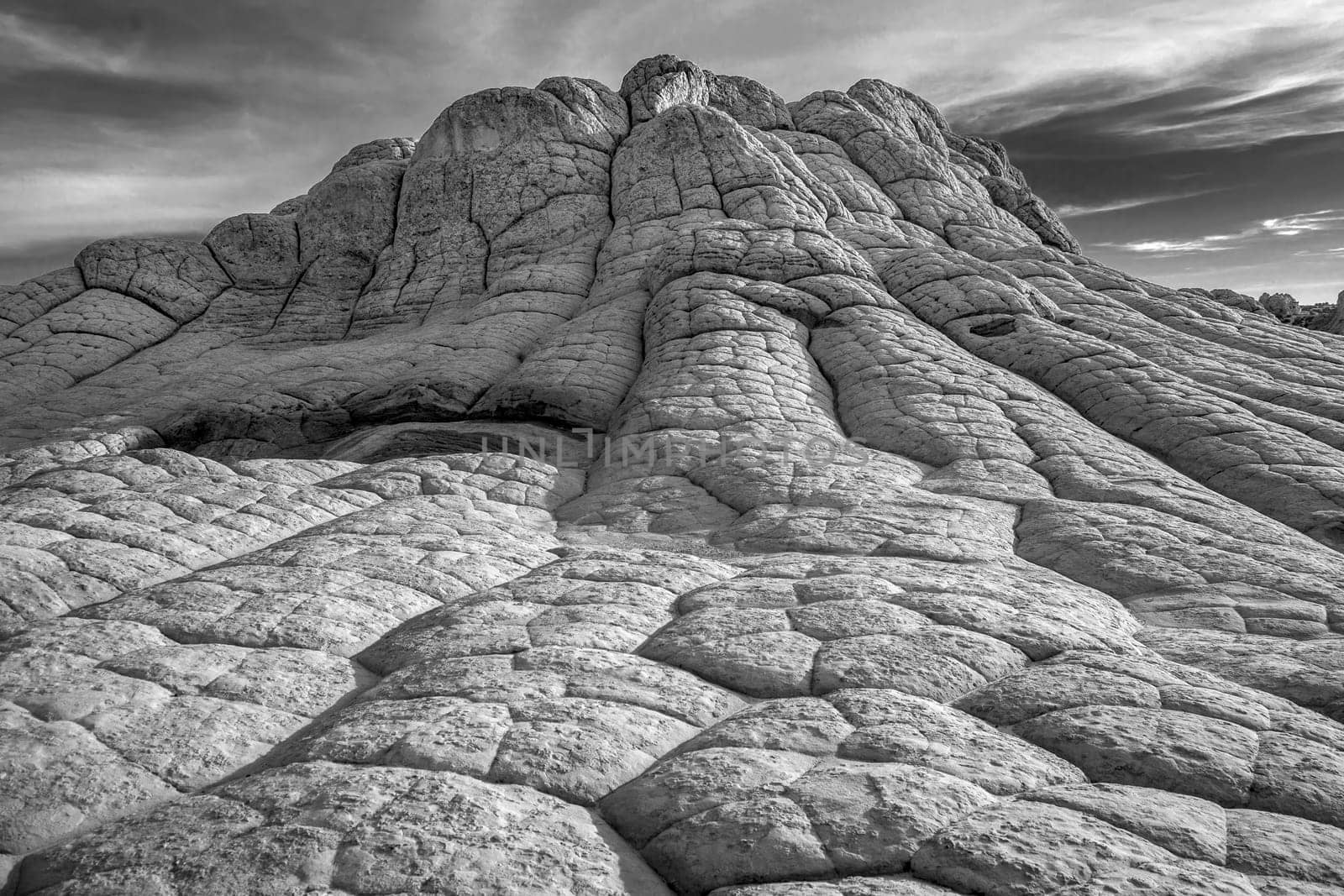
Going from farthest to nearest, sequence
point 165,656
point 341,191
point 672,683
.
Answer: point 341,191 < point 165,656 < point 672,683

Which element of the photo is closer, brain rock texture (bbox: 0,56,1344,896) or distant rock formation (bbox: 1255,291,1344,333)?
brain rock texture (bbox: 0,56,1344,896)

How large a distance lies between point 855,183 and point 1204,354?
1581 centimetres

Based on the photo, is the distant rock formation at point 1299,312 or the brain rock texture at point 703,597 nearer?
the brain rock texture at point 703,597

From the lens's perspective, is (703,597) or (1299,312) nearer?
(703,597)

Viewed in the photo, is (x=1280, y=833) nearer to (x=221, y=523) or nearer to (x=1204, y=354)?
(x=221, y=523)

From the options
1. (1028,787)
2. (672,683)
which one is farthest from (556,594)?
(1028,787)

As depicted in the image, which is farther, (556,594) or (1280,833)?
(556,594)

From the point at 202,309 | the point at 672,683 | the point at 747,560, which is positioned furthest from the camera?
the point at 202,309

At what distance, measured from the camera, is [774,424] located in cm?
1405

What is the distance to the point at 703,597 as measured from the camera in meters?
7.29

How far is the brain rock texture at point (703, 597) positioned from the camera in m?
3.71

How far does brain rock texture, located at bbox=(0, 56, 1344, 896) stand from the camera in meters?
3.71

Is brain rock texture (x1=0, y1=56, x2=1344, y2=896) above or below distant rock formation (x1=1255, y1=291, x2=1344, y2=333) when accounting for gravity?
below

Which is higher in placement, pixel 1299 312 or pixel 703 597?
pixel 1299 312
